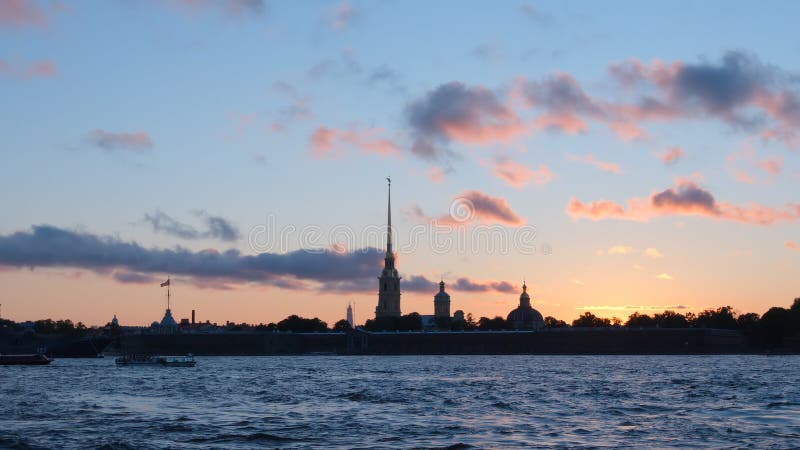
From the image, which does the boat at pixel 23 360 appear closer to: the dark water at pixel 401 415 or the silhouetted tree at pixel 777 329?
the dark water at pixel 401 415

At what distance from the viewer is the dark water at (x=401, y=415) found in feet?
126

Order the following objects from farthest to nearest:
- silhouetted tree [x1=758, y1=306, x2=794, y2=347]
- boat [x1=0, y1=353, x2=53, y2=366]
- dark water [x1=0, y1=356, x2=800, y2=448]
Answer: silhouetted tree [x1=758, y1=306, x2=794, y2=347]
boat [x1=0, y1=353, x2=53, y2=366]
dark water [x1=0, y1=356, x2=800, y2=448]

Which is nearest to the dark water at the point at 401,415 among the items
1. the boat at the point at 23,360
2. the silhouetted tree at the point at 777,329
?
the boat at the point at 23,360

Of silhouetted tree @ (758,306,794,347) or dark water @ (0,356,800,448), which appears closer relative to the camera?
dark water @ (0,356,800,448)

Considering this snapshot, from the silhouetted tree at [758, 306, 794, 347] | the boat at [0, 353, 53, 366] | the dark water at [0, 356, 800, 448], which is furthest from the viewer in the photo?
the silhouetted tree at [758, 306, 794, 347]

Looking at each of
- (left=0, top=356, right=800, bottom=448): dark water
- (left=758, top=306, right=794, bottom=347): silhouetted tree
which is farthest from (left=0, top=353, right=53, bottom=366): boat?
(left=758, top=306, right=794, bottom=347): silhouetted tree

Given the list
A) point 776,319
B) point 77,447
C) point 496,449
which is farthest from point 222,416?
point 776,319

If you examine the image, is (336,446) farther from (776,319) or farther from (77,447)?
(776,319)

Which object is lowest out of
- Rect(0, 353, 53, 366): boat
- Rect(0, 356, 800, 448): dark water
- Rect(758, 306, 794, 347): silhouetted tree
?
Rect(0, 356, 800, 448): dark water

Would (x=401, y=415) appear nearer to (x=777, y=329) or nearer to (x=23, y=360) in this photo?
(x=23, y=360)

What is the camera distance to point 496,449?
117ft

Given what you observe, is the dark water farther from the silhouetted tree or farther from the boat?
the silhouetted tree

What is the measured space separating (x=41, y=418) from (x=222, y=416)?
24.4 ft

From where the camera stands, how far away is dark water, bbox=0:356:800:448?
38.4 m
